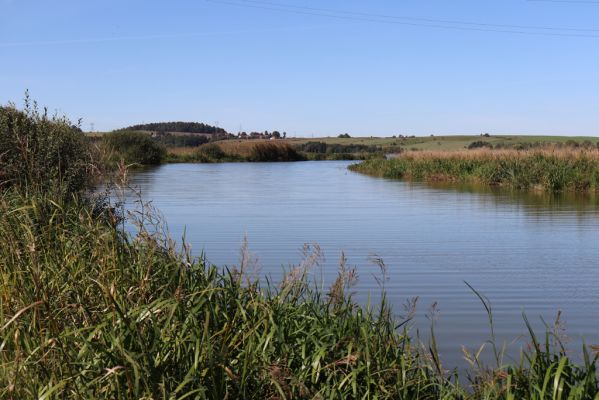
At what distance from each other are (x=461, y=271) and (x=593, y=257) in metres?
2.37

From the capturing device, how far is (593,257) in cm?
1011

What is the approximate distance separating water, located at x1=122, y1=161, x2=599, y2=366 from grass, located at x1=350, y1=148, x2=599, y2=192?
2.32 meters

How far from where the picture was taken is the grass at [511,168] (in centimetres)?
2403

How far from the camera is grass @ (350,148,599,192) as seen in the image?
24.0m

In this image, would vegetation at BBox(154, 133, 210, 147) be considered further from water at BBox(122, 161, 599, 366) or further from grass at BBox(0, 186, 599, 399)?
grass at BBox(0, 186, 599, 399)

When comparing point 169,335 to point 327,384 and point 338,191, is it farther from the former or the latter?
point 338,191

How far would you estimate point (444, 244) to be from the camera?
1151 centimetres

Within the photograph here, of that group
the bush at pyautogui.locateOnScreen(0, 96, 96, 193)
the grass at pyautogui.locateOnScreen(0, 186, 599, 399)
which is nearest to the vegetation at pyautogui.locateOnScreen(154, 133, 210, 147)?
the bush at pyautogui.locateOnScreen(0, 96, 96, 193)

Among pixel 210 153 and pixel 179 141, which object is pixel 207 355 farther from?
pixel 179 141

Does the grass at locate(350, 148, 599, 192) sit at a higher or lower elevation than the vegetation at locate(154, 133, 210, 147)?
lower

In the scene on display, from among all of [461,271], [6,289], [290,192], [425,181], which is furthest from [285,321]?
[425,181]

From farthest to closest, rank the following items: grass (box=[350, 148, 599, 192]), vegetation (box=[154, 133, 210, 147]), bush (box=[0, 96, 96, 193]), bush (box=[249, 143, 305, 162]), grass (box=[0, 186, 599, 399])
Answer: vegetation (box=[154, 133, 210, 147]) → bush (box=[249, 143, 305, 162]) → grass (box=[350, 148, 599, 192]) → bush (box=[0, 96, 96, 193]) → grass (box=[0, 186, 599, 399])

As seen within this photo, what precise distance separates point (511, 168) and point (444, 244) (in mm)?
16355

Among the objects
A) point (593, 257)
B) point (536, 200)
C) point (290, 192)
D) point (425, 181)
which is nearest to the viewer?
point (593, 257)
